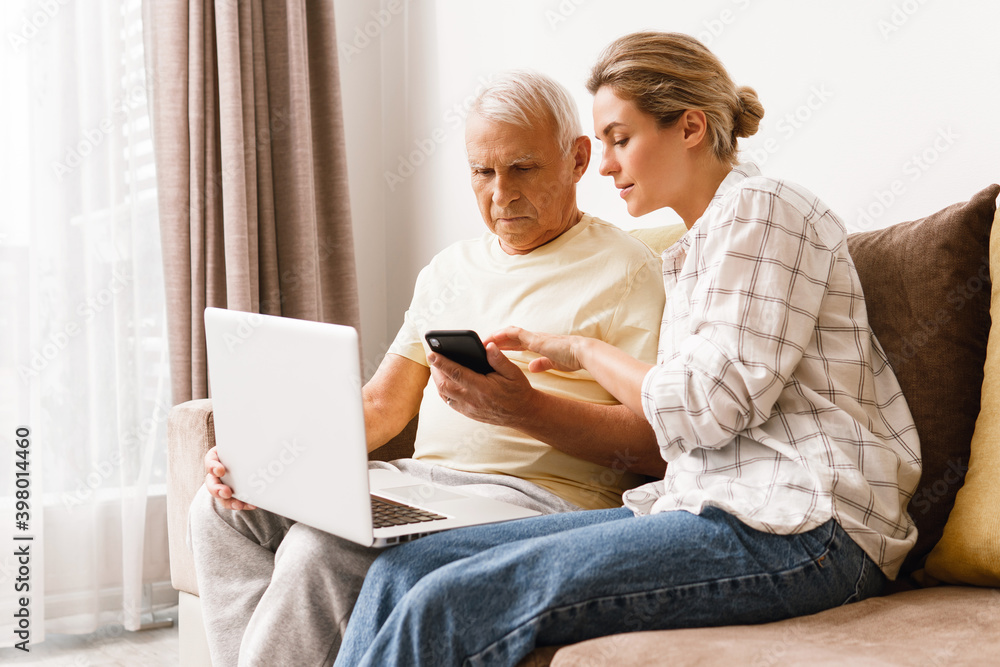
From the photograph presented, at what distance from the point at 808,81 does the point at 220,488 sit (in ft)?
4.05

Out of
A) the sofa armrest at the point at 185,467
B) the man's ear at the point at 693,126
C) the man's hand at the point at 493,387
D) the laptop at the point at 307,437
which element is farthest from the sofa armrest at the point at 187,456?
the man's ear at the point at 693,126

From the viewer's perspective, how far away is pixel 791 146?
5.32 ft

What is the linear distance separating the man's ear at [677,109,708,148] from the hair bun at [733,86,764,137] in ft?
0.27

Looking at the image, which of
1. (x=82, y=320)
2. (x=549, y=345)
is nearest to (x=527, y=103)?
(x=549, y=345)

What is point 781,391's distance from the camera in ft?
3.39

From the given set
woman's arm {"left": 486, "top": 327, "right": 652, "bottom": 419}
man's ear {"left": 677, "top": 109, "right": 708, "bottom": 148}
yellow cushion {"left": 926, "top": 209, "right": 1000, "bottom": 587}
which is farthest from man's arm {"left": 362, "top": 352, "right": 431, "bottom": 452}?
yellow cushion {"left": 926, "top": 209, "right": 1000, "bottom": 587}

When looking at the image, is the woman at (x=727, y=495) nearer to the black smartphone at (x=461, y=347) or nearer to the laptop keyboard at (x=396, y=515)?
the laptop keyboard at (x=396, y=515)

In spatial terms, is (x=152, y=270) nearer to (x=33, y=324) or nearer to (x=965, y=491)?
(x=33, y=324)

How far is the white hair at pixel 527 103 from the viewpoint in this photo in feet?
4.91

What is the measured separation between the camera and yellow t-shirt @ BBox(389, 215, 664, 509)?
1.40 metres

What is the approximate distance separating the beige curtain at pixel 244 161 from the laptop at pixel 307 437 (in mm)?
1147

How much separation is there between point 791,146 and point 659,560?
1.00 meters

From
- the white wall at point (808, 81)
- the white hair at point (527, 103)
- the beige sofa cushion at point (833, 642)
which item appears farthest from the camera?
the white hair at point (527, 103)

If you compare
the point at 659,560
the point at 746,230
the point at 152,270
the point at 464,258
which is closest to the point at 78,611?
the point at 152,270
